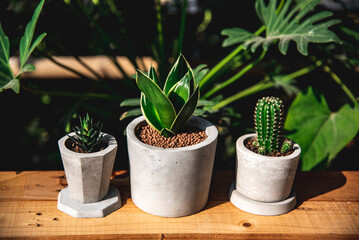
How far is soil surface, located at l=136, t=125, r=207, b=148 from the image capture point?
106cm

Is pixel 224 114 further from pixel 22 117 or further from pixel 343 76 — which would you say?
pixel 22 117

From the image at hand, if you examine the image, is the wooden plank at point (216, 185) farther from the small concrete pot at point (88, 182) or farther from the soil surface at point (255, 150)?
the soil surface at point (255, 150)

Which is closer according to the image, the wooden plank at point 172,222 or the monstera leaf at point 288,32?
the wooden plank at point 172,222

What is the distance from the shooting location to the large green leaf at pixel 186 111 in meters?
0.99

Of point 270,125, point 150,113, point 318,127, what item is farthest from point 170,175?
point 318,127

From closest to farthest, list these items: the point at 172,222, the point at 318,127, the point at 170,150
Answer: the point at 170,150 → the point at 172,222 → the point at 318,127

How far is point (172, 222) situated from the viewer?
1092 millimetres

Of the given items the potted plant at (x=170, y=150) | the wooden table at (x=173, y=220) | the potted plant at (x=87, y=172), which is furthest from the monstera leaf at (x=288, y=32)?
the potted plant at (x=87, y=172)

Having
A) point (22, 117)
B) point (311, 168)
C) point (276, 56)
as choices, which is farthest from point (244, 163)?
point (22, 117)

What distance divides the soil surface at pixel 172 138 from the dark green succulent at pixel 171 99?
0.02m

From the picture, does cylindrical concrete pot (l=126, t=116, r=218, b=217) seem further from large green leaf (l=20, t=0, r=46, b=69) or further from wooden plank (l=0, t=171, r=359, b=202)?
large green leaf (l=20, t=0, r=46, b=69)

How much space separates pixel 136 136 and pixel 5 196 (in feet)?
1.48

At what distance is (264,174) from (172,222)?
29 cm

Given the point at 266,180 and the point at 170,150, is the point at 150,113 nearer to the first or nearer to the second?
the point at 170,150
